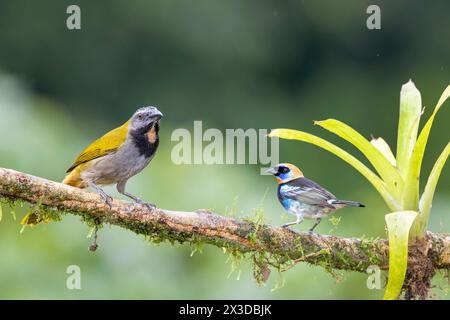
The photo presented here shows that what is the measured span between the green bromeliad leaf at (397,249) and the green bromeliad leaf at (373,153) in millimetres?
208

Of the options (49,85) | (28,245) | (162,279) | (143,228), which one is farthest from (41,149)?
(49,85)

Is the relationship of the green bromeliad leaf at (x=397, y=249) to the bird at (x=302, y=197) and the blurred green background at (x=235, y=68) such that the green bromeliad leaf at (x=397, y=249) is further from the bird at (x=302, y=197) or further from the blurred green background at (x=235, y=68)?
the blurred green background at (x=235, y=68)

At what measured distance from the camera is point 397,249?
4.37 metres

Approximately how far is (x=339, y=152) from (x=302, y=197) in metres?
0.30

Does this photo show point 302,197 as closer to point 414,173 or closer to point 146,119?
point 414,173

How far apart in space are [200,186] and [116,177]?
316 cm

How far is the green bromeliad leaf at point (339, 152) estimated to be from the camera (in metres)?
4.46

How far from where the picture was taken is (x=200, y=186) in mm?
8156

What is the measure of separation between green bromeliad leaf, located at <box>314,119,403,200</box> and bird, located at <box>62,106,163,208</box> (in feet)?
2.96

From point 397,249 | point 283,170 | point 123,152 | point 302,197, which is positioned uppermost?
point 123,152

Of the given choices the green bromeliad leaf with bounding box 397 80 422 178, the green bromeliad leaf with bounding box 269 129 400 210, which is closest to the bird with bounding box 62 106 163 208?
the green bromeliad leaf with bounding box 269 129 400 210

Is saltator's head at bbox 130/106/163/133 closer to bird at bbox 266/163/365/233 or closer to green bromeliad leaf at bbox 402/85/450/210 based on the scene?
bird at bbox 266/163/365/233

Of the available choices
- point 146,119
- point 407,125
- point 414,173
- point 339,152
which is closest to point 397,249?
point 414,173

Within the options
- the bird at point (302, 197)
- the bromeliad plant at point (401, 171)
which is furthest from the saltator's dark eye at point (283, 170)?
the bromeliad plant at point (401, 171)
